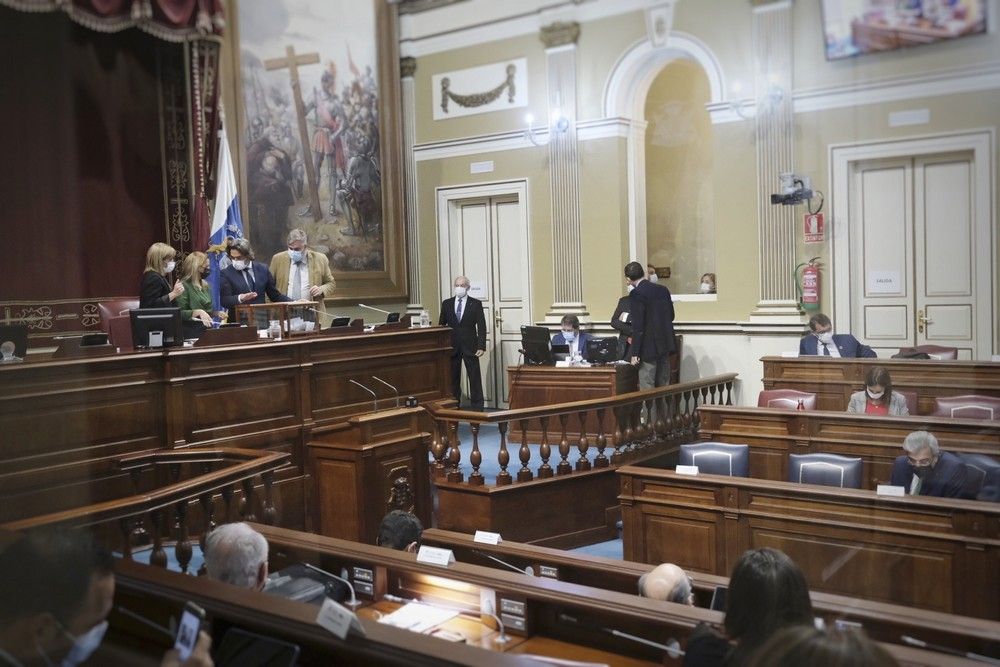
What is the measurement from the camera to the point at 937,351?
13.9 ft

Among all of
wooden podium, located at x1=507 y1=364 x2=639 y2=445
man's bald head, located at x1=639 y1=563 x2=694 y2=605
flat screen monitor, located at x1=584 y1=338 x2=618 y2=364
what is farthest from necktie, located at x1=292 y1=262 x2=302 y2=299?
man's bald head, located at x1=639 y1=563 x2=694 y2=605

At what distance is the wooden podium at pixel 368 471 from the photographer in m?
4.19

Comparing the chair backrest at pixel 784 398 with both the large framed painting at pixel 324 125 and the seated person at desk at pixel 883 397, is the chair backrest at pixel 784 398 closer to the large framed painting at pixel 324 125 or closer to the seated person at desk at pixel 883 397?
the seated person at desk at pixel 883 397

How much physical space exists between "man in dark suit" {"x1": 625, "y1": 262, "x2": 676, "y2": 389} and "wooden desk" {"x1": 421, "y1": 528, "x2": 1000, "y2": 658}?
3601mm

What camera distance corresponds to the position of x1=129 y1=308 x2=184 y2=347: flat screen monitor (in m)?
4.48

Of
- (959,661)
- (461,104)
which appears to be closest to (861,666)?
(959,661)

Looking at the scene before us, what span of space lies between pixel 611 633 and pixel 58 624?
1.14 m

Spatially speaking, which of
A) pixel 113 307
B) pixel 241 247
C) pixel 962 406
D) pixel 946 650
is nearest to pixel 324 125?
pixel 241 247

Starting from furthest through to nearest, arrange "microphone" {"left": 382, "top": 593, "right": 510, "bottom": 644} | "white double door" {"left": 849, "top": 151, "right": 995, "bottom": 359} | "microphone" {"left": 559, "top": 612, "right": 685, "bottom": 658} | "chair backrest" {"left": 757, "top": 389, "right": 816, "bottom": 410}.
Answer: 1. "chair backrest" {"left": 757, "top": 389, "right": 816, "bottom": 410}
2. "white double door" {"left": 849, "top": 151, "right": 995, "bottom": 359}
3. "microphone" {"left": 382, "top": 593, "right": 510, "bottom": 644}
4. "microphone" {"left": 559, "top": 612, "right": 685, "bottom": 658}

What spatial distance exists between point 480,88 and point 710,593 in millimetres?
3291

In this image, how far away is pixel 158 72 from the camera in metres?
6.32

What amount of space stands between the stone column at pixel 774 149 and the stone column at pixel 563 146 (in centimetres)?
100

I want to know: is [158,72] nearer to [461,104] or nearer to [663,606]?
[461,104]

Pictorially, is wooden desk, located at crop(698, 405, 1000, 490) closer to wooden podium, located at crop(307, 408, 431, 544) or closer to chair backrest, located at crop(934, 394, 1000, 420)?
chair backrest, located at crop(934, 394, 1000, 420)
